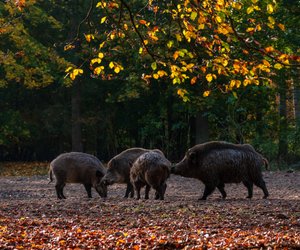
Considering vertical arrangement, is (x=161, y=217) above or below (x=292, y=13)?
below

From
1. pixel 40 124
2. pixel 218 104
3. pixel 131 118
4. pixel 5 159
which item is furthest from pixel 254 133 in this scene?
pixel 5 159

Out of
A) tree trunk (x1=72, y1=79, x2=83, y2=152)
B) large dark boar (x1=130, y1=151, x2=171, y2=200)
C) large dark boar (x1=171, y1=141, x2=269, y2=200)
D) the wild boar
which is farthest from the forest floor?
tree trunk (x1=72, y1=79, x2=83, y2=152)

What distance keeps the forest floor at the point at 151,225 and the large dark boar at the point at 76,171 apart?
6.31 feet

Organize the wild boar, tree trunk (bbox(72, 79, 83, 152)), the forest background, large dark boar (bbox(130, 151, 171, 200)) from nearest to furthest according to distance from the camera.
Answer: large dark boar (bbox(130, 151, 171, 200)), the wild boar, the forest background, tree trunk (bbox(72, 79, 83, 152))

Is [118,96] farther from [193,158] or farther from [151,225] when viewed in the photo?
[151,225]

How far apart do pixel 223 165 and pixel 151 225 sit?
412cm

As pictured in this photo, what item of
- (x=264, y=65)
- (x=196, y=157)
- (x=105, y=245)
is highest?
(x=264, y=65)

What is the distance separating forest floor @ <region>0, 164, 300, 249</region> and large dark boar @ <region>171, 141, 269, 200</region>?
24.7 inches

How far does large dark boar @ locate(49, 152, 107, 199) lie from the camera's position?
15539 millimetres

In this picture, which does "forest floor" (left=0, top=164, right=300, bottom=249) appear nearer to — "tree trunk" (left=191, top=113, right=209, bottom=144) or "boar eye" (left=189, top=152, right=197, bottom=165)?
"boar eye" (left=189, top=152, right=197, bottom=165)

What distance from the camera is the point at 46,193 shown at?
17.6 meters

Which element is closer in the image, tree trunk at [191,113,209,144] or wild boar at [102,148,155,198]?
wild boar at [102,148,155,198]

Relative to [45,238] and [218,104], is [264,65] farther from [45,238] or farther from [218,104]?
[218,104]

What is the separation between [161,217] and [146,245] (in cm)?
281
